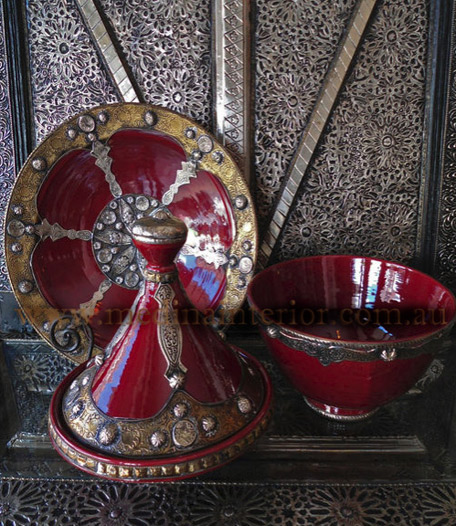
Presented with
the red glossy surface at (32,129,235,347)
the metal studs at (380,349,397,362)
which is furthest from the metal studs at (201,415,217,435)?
the red glossy surface at (32,129,235,347)

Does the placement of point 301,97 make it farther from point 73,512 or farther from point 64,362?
point 73,512

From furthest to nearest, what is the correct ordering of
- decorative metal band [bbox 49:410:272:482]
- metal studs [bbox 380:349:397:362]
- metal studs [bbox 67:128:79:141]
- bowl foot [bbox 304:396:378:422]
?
metal studs [bbox 67:128:79:141], bowl foot [bbox 304:396:378:422], metal studs [bbox 380:349:397:362], decorative metal band [bbox 49:410:272:482]

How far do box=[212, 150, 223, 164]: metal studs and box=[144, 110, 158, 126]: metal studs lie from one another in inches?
4.9

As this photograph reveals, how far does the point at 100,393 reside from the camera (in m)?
0.65

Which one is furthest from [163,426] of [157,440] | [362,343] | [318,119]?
[318,119]

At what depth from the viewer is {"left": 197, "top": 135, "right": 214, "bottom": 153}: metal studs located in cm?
94

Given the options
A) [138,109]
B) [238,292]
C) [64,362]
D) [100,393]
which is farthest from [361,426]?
[138,109]

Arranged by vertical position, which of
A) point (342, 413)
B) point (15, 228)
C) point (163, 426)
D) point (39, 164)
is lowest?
point (342, 413)

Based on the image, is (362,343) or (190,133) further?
(190,133)

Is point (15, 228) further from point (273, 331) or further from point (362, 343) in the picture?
point (362, 343)

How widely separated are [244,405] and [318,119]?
1.92 ft

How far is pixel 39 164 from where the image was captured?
2.97 ft

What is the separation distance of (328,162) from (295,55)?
21 centimetres

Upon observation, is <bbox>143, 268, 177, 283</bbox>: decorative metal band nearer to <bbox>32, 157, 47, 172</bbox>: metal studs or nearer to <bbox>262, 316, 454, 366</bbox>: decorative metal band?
<bbox>262, 316, 454, 366</bbox>: decorative metal band
